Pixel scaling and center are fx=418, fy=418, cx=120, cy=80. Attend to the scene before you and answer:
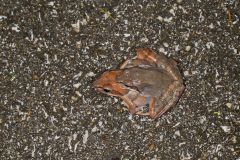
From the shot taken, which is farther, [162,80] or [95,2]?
[95,2]

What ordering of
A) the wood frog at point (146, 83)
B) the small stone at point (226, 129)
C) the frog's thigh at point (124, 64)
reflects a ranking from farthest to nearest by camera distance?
the small stone at point (226, 129) → the frog's thigh at point (124, 64) → the wood frog at point (146, 83)

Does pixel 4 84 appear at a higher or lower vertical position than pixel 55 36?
lower

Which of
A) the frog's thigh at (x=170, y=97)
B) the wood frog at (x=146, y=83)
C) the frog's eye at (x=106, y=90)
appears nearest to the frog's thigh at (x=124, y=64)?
the wood frog at (x=146, y=83)

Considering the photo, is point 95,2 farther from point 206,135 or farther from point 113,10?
point 206,135

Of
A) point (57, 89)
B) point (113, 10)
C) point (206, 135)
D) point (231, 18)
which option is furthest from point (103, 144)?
point (231, 18)

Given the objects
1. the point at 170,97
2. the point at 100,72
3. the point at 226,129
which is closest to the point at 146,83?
the point at 170,97

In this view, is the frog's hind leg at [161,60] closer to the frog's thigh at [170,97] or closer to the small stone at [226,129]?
the frog's thigh at [170,97]

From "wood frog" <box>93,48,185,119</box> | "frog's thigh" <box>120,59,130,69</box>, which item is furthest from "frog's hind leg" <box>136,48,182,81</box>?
"frog's thigh" <box>120,59,130,69</box>
